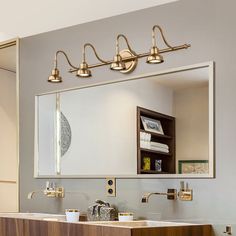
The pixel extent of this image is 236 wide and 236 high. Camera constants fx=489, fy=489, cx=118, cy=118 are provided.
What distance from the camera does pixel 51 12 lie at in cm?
362

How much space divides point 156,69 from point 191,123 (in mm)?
440

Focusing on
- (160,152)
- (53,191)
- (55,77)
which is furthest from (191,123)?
(53,191)

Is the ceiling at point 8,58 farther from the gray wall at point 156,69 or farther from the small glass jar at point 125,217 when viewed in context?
the small glass jar at point 125,217

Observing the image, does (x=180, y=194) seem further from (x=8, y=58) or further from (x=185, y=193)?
(x=8, y=58)

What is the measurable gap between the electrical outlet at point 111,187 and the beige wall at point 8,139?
1.02 m

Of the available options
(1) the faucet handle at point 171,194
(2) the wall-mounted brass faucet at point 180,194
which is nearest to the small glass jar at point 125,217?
(2) the wall-mounted brass faucet at point 180,194

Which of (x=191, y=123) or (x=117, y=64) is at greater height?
(x=117, y=64)

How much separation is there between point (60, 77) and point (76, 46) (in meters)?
0.30

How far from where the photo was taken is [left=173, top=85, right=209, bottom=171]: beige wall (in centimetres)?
284

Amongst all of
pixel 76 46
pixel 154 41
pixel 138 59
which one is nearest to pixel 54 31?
pixel 76 46

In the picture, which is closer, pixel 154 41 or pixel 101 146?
pixel 154 41

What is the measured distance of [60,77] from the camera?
344cm

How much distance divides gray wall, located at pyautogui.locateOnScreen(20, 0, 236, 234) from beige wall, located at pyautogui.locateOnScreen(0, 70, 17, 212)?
0.64 feet

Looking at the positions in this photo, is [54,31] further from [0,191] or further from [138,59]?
[0,191]
